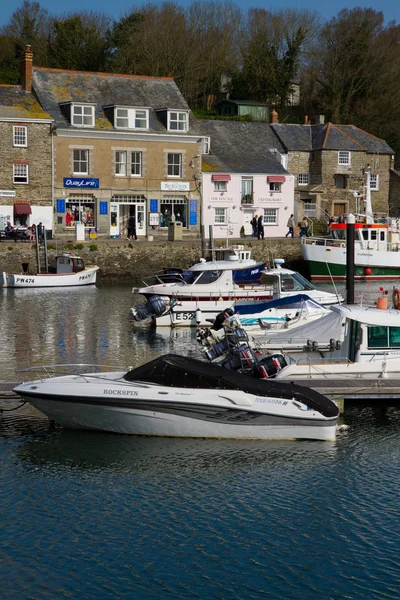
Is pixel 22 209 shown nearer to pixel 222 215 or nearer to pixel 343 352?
pixel 222 215

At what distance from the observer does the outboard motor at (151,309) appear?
33062mm

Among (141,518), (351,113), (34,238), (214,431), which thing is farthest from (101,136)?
(141,518)

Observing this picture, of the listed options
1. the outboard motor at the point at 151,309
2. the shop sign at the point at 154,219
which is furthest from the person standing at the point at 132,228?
the outboard motor at the point at 151,309

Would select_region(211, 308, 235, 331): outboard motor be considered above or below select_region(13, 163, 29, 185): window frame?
below

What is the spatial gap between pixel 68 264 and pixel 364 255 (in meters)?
16.8

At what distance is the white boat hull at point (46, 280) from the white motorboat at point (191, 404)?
84.6 ft

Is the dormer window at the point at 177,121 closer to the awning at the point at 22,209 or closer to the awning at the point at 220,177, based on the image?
the awning at the point at 220,177

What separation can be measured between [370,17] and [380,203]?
23594mm

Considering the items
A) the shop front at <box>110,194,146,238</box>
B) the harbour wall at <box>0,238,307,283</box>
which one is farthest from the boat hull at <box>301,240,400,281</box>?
the shop front at <box>110,194,146,238</box>

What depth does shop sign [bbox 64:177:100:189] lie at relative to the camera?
5172cm

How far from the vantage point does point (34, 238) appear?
48094 millimetres

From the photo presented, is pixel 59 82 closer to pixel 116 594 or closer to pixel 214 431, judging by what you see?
pixel 214 431

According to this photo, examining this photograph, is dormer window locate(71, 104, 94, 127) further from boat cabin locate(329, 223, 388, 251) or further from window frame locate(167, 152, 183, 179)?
boat cabin locate(329, 223, 388, 251)

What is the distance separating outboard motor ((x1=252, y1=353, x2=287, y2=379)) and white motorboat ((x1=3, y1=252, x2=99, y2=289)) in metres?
25.2
